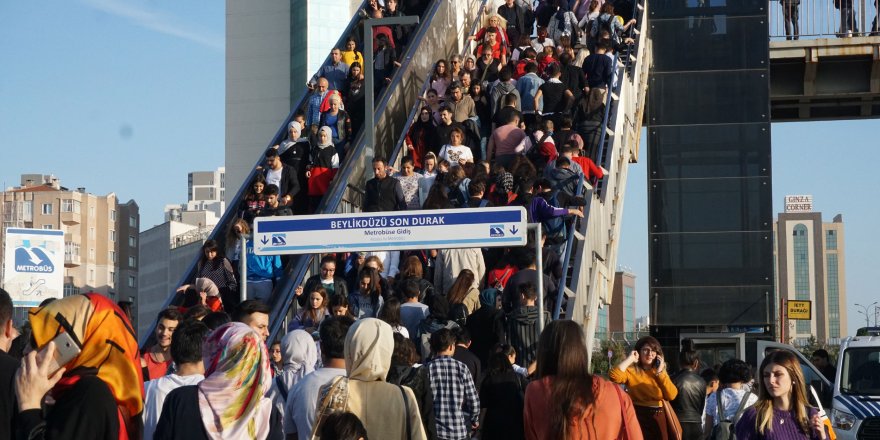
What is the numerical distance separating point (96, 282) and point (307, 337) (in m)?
157

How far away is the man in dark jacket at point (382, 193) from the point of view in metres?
16.5

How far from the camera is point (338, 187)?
1788 cm

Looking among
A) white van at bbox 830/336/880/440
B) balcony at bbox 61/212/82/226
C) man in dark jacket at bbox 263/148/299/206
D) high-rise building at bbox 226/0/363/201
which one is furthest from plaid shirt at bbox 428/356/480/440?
balcony at bbox 61/212/82/226

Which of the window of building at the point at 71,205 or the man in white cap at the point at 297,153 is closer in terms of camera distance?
the man in white cap at the point at 297,153

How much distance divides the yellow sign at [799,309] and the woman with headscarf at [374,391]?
73.3ft

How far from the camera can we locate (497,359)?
9219 millimetres

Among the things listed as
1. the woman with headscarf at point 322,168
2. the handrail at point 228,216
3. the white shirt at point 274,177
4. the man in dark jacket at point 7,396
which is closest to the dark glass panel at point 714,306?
the handrail at point 228,216

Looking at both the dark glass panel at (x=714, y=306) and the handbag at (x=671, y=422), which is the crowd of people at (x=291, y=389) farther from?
the dark glass panel at (x=714, y=306)

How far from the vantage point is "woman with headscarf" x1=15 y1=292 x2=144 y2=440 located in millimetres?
4938

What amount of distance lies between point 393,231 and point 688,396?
286cm

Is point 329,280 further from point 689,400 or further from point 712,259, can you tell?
point 712,259

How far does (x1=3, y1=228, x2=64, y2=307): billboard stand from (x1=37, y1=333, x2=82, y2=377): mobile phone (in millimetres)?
19517

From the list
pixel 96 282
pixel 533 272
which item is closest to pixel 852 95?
pixel 533 272

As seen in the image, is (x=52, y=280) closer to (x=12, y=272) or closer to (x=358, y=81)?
(x=12, y=272)
